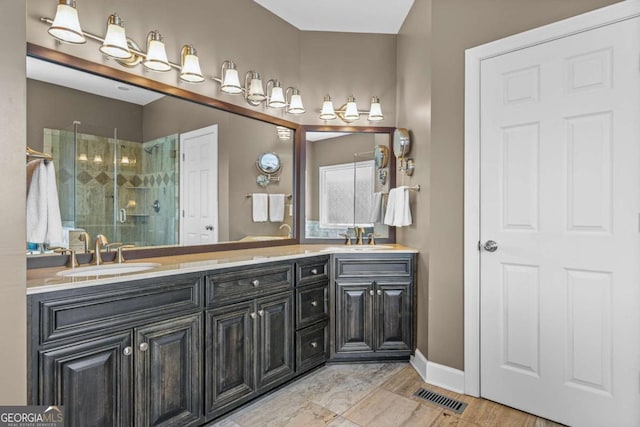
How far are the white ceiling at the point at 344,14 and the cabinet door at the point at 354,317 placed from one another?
216 cm

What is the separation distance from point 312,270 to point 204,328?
88 centimetres

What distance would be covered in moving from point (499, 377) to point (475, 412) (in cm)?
26

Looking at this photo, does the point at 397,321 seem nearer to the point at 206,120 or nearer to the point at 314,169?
the point at 314,169

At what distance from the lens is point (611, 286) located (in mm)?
1756

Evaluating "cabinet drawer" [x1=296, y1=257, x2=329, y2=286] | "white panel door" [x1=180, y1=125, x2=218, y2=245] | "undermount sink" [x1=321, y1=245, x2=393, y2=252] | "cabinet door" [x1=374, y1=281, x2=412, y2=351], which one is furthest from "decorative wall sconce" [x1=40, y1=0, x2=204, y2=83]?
"cabinet door" [x1=374, y1=281, x2=412, y2=351]

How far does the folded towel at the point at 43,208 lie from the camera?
164 cm

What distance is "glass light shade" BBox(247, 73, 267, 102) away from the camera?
103 inches

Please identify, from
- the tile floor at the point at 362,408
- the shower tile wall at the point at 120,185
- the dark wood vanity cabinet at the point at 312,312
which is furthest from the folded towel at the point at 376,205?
the shower tile wall at the point at 120,185

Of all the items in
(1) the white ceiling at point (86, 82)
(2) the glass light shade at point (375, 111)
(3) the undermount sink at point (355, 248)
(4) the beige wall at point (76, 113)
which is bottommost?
(3) the undermount sink at point (355, 248)

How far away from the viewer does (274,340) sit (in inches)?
86.5

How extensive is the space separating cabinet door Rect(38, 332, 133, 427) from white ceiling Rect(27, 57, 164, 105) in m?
1.29

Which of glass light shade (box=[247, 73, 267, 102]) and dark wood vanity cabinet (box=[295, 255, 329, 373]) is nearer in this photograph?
dark wood vanity cabinet (box=[295, 255, 329, 373])

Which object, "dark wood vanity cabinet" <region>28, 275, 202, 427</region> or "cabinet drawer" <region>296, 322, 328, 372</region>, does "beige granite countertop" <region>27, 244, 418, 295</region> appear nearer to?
"dark wood vanity cabinet" <region>28, 275, 202, 427</region>

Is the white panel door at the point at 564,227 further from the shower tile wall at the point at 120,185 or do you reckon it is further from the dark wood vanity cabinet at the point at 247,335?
the shower tile wall at the point at 120,185
